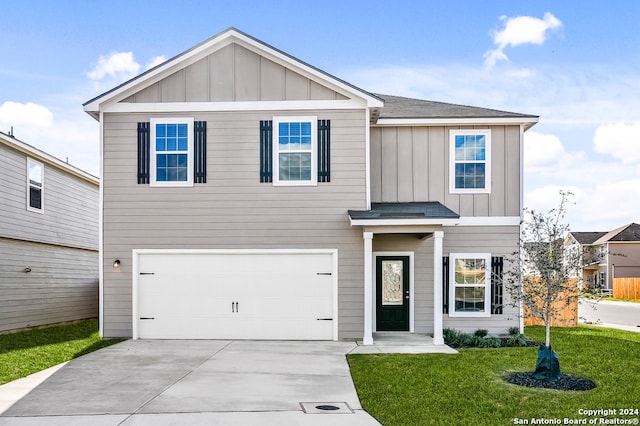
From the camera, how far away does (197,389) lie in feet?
26.8

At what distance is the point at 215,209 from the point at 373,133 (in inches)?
160

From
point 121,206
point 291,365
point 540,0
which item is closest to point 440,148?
point 540,0

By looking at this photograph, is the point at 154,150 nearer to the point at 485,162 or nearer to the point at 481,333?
the point at 485,162

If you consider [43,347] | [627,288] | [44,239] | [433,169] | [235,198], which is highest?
[433,169]

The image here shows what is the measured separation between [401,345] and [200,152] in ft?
19.6

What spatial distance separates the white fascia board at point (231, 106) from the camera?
1309cm

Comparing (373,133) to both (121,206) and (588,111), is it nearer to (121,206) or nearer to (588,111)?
(121,206)

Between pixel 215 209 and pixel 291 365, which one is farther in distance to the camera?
pixel 215 209

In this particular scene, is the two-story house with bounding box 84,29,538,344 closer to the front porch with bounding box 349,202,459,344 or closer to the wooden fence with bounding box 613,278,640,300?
the front porch with bounding box 349,202,459,344

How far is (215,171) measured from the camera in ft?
43.4

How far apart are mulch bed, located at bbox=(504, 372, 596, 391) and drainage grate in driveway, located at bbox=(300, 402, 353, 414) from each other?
8.72 feet

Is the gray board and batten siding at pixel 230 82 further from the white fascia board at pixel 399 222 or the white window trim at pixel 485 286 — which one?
the white window trim at pixel 485 286

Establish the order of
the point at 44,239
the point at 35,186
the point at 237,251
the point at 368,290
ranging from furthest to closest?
the point at 44,239 → the point at 35,186 → the point at 237,251 → the point at 368,290

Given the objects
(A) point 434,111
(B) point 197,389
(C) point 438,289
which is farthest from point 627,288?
(B) point 197,389
